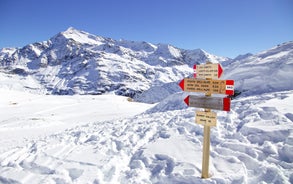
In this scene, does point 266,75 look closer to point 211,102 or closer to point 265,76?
point 265,76

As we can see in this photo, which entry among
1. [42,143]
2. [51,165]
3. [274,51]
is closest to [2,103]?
[42,143]

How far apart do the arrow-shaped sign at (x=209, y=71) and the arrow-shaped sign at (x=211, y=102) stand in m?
0.50

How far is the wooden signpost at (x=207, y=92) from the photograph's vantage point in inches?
225

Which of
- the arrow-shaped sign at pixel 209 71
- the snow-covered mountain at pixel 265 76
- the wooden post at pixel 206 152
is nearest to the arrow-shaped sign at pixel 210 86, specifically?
the arrow-shaped sign at pixel 209 71

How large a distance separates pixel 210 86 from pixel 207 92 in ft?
0.50

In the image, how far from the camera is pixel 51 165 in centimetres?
770

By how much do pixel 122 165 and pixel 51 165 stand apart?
2.12 meters

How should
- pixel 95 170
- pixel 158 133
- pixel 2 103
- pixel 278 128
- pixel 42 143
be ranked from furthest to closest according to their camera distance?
pixel 2 103 → pixel 42 143 → pixel 158 133 → pixel 278 128 → pixel 95 170

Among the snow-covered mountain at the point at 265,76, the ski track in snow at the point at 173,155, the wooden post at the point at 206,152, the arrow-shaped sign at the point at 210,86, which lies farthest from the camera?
the snow-covered mountain at the point at 265,76

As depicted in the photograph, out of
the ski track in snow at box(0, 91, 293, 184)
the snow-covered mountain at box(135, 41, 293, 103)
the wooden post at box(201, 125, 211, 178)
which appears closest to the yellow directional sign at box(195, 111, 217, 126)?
the wooden post at box(201, 125, 211, 178)

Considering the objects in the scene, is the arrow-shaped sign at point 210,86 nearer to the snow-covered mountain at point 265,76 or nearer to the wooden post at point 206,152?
the wooden post at point 206,152

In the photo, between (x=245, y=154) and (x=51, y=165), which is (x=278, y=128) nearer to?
(x=245, y=154)

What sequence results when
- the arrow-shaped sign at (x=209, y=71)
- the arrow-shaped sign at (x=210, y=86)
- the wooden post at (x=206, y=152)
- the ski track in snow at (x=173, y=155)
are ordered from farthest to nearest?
the ski track in snow at (x=173, y=155)
the wooden post at (x=206, y=152)
the arrow-shaped sign at (x=209, y=71)
the arrow-shaped sign at (x=210, y=86)

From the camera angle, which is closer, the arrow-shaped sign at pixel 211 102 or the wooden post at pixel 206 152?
the arrow-shaped sign at pixel 211 102
